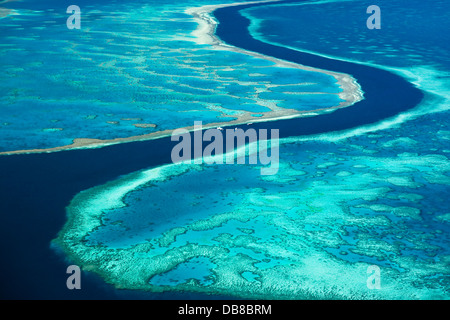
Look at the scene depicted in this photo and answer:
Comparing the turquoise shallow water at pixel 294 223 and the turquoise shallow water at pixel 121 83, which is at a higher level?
the turquoise shallow water at pixel 121 83

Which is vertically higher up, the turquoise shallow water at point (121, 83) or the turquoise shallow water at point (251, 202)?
the turquoise shallow water at point (121, 83)

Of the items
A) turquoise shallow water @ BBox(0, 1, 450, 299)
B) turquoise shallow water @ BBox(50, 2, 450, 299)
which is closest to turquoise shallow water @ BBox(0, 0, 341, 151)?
turquoise shallow water @ BBox(0, 1, 450, 299)

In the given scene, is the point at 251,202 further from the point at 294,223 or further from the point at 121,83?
the point at 121,83

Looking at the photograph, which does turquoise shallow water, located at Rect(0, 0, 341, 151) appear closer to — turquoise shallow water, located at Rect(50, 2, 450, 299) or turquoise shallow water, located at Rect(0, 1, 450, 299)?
turquoise shallow water, located at Rect(0, 1, 450, 299)

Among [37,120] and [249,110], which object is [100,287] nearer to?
[37,120]

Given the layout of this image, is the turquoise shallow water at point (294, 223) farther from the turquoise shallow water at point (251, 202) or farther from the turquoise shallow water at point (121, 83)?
the turquoise shallow water at point (121, 83)

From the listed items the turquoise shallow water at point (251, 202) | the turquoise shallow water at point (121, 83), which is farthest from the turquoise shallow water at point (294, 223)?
the turquoise shallow water at point (121, 83)

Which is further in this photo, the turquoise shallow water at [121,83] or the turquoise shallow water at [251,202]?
the turquoise shallow water at [121,83]
